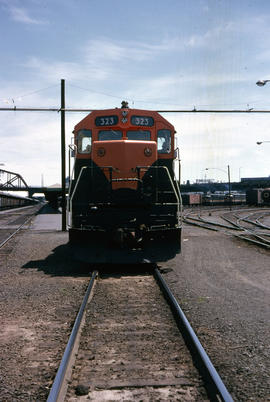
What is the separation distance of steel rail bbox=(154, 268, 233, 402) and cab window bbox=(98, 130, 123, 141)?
5.11 meters

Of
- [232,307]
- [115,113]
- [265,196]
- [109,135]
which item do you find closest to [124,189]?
[109,135]

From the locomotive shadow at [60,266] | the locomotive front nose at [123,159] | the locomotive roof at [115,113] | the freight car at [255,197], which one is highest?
the locomotive roof at [115,113]

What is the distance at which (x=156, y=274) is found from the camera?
7.73 meters

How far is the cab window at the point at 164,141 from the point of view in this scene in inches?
383

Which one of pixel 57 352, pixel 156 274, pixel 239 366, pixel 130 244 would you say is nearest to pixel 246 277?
pixel 156 274

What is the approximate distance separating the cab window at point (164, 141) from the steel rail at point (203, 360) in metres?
5.11

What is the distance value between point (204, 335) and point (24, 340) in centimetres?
214

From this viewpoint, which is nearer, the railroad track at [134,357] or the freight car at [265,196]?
the railroad track at [134,357]

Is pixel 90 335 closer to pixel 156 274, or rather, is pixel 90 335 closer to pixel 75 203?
pixel 156 274

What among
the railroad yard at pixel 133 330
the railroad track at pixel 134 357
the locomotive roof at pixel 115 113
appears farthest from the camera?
the locomotive roof at pixel 115 113

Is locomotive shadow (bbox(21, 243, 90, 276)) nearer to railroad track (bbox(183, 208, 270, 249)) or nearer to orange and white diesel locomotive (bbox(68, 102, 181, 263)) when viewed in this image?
orange and white diesel locomotive (bbox(68, 102, 181, 263))

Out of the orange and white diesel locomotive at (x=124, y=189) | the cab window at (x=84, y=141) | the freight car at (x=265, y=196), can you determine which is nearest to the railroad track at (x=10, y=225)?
the cab window at (x=84, y=141)

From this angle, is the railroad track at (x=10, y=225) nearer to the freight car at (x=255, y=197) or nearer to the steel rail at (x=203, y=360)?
the steel rail at (x=203, y=360)

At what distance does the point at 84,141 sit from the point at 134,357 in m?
6.75
